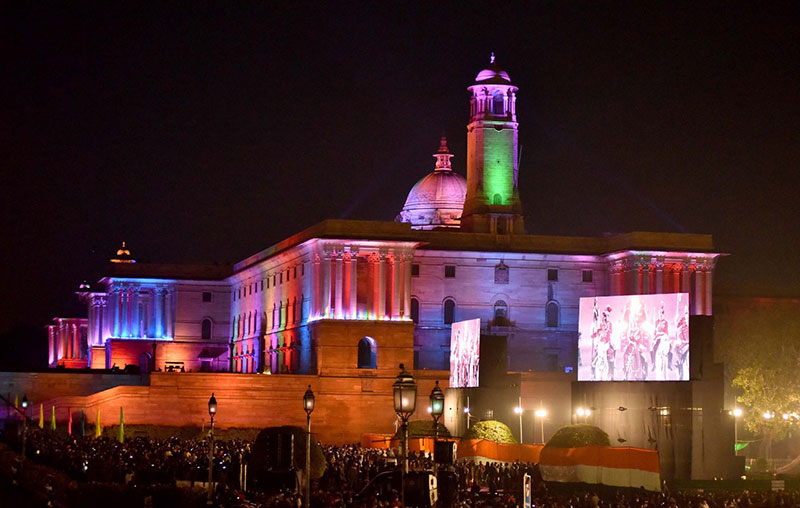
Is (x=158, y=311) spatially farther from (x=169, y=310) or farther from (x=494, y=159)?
(x=494, y=159)

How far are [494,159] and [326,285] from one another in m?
16.6

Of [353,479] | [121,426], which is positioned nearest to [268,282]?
[121,426]

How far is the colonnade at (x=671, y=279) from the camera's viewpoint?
95500mm

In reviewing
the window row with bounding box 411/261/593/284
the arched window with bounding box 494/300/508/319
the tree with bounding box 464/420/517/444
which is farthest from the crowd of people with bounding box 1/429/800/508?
the arched window with bounding box 494/300/508/319

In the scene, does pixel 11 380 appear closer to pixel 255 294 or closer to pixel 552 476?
pixel 255 294

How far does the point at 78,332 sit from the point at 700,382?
100m

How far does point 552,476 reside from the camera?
172ft

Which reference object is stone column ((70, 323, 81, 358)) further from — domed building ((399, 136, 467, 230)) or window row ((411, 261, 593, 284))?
window row ((411, 261, 593, 284))

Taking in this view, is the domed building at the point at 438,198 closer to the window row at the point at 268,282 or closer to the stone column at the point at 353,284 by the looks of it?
the window row at the point at 268,282

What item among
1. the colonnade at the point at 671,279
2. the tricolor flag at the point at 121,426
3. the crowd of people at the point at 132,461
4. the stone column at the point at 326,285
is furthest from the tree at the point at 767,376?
the tricolor flag at the point at 121,426

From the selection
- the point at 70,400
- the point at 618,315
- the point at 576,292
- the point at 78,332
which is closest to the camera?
the point at 618,315

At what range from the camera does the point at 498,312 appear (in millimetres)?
97688

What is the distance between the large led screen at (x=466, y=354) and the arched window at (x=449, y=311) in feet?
57.0

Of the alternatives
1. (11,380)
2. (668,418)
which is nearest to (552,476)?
(668,418)
